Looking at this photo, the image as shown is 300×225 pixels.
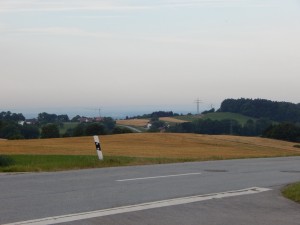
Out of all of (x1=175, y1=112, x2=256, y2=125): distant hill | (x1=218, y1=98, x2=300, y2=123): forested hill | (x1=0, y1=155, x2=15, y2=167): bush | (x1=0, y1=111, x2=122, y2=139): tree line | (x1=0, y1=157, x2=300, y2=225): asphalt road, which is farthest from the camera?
(x1=218, y1=98, x2=300, y2=123): forested hill

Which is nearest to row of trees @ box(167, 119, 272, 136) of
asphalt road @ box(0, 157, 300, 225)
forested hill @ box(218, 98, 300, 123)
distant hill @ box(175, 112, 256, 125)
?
distant hill @ box(175, 112, 256, 125)

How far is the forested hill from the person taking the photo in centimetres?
10256

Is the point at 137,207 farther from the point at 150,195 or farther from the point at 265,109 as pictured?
the point at 265,109

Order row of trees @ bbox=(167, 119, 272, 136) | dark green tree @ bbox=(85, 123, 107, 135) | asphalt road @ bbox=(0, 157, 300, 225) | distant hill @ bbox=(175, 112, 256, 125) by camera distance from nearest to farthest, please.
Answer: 1. asphalt road @ bbox=(0, 157, 300, 225)
2. dark green tree @ bbox=(85, 123, 107, 135)
3. row of trees @ bbox=(167, 119, 272, 136)
4. distant hill @ bbox=(175, 112, 256, 125)

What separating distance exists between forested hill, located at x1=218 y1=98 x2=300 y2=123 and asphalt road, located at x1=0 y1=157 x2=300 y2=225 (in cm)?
8315

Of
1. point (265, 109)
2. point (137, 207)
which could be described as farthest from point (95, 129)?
point (137, 207)

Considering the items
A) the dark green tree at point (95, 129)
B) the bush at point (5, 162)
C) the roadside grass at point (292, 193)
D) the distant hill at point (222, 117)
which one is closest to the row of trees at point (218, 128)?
the distant hill at point (222, 117)

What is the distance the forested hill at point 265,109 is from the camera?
336 ft

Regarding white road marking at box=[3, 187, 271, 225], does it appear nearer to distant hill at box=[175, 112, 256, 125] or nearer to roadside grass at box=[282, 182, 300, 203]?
roadside grass at box=[282, 182, 300, 203]

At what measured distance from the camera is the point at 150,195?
43.1 feet

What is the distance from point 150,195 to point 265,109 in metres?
95.4

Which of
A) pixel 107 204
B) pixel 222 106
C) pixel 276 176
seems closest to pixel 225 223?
pixel 107 204

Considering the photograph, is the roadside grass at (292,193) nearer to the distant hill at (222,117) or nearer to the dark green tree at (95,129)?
the dark green tree at (95,129)

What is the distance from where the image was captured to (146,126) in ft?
292
